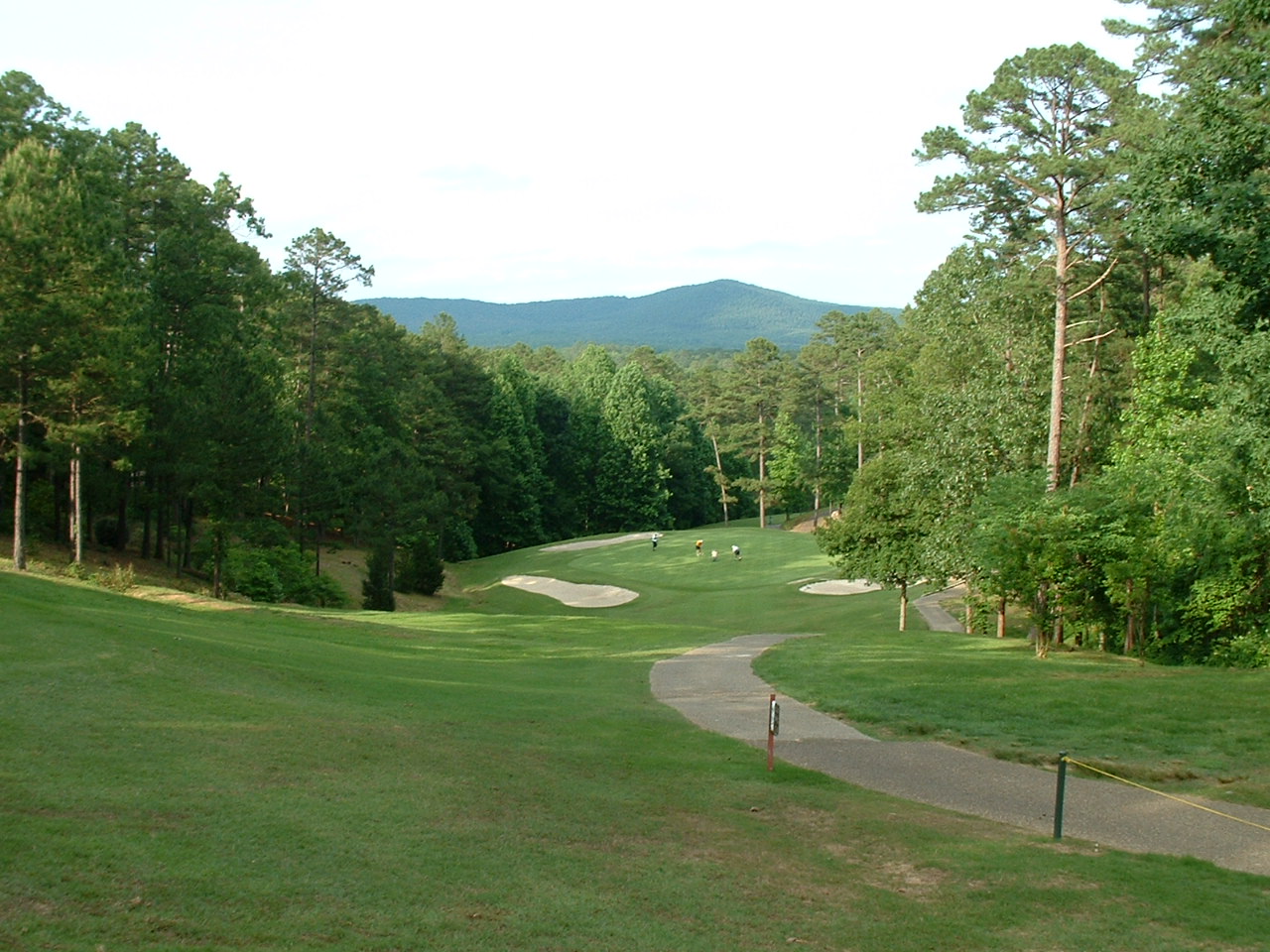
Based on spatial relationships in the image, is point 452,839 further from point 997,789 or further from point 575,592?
point 575,592

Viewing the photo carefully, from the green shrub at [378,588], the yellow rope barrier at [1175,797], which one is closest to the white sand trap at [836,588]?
the green shrub at [378,588]

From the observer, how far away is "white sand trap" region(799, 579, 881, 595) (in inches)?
1768

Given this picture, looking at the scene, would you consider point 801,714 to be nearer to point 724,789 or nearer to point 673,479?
point 724,789

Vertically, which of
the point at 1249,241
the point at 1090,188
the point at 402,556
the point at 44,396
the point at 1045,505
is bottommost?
the point at 402,556

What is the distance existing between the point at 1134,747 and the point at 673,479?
8183cm

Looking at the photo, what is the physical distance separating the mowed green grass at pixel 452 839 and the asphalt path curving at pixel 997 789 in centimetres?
66

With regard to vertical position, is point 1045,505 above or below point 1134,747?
above

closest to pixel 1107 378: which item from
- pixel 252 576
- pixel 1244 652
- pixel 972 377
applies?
pixel 972 377

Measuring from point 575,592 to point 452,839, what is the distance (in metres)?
41.4

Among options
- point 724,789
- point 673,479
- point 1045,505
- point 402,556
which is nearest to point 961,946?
point 724,789

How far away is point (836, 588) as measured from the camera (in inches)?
1799

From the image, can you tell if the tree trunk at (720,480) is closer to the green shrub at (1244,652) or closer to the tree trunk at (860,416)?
the tree trunk at (860,416)

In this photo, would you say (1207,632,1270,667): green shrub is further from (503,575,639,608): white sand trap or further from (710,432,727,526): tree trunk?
(710,432,727,526): tree trunk

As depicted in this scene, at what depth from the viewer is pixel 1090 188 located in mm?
25234
